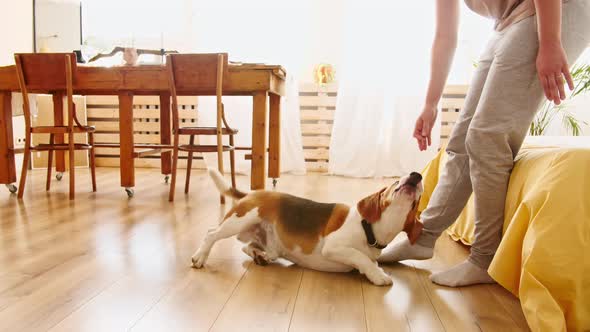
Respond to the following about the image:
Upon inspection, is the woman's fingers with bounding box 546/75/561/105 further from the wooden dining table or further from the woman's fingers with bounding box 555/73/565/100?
the wooden dining table

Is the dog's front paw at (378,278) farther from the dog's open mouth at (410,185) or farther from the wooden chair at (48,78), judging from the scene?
the wooden chair at (48,78)

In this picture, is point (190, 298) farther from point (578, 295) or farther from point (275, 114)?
point (275, 114)

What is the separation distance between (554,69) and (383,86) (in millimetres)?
3526

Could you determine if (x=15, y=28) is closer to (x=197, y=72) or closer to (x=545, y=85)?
(x=197, y=72)

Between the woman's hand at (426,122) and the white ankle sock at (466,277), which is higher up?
the woman's hand at (426,122)

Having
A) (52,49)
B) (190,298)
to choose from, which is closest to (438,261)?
(190,298)

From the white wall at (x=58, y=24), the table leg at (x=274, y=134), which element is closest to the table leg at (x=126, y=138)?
the table leg at (x=274, y=134)

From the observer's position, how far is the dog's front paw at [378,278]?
1475mm

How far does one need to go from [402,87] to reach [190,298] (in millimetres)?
3760

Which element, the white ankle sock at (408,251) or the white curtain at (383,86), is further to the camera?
the white curtain at (383,86)

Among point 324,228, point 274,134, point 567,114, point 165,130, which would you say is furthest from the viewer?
point 567,114

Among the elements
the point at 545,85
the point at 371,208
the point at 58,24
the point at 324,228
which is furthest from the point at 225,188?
the point at 58,24

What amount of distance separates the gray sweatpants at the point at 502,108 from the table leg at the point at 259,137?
168 cm

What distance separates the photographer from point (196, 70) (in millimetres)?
2893
